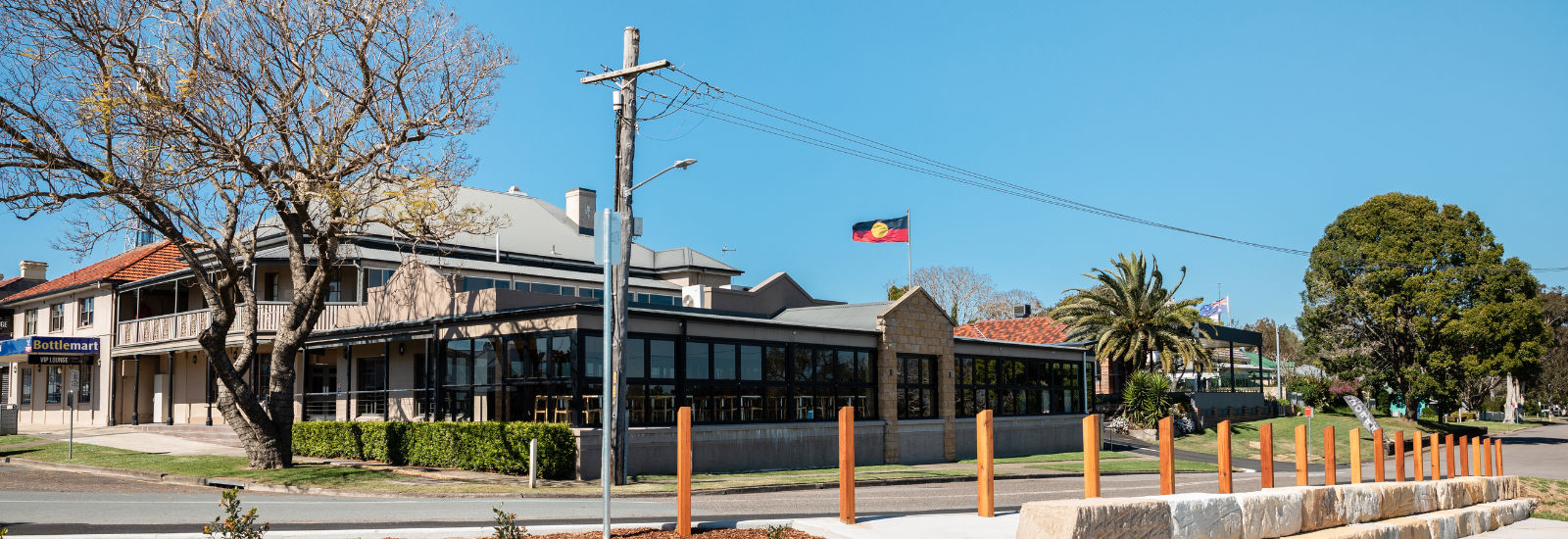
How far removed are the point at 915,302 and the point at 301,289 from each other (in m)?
15.7

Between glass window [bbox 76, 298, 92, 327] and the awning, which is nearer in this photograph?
the awning

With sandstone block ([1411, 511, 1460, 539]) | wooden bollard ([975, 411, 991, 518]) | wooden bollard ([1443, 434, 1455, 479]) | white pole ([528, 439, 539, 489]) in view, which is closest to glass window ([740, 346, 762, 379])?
white pole ([528, 439, 539, 489])

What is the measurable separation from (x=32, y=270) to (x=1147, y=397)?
52.7m

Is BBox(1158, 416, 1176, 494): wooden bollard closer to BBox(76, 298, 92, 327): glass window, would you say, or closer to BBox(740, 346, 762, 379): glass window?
BBox(740, 346, 762, 379): glass window

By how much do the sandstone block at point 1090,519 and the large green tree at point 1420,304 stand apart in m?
45.5

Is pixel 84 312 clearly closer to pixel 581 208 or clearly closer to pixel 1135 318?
pixel 581 208

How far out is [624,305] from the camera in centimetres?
2022

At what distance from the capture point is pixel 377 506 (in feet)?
49.5

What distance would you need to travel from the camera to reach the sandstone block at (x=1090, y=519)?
7.97 meters

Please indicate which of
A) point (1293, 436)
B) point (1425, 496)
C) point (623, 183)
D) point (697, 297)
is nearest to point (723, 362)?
point (623, 183)

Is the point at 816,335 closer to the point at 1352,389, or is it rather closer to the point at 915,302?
the point at 915,302

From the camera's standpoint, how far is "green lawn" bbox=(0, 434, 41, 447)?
3122cm

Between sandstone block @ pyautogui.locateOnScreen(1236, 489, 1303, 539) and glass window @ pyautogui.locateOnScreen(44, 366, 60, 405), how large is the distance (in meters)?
45.0

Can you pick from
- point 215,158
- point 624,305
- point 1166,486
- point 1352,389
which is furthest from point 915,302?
point 1352,389
